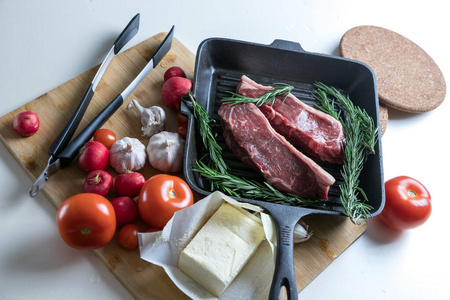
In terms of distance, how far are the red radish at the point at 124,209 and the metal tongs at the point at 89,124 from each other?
318mm

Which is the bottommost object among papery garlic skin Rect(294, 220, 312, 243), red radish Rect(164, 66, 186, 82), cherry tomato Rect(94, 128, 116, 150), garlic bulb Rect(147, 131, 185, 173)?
papery garlic skin Rect(294, 220, 312, 243)

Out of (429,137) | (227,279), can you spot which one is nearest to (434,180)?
(429,137)

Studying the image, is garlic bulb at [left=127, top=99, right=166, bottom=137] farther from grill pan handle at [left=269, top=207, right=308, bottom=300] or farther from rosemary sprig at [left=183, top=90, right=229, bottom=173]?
grill pan handle at [left=269, top=207, right=308, bottom=300]

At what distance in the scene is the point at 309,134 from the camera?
2221 mm

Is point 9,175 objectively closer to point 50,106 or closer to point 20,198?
point 20,198

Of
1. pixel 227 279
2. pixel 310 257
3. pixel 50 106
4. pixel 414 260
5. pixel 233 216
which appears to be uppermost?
pixel 50 106

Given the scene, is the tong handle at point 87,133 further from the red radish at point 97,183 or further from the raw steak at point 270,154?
the raw steak at point 270,154

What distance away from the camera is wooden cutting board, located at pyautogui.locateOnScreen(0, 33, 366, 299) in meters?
1.89

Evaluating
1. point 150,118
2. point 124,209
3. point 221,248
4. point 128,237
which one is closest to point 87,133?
point 150,118

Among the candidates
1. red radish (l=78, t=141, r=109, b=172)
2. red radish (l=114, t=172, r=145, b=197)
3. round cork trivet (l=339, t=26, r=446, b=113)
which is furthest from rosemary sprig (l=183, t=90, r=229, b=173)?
round cork trivet (l=339, t=26, r=446, b=113)

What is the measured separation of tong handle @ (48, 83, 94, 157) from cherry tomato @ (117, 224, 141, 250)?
48cm

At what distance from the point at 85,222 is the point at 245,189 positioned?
28.0 inches

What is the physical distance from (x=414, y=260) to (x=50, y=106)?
2000mm

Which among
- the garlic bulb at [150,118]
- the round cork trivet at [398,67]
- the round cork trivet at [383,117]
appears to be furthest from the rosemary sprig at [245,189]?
the round cork trivet at [398,67]
